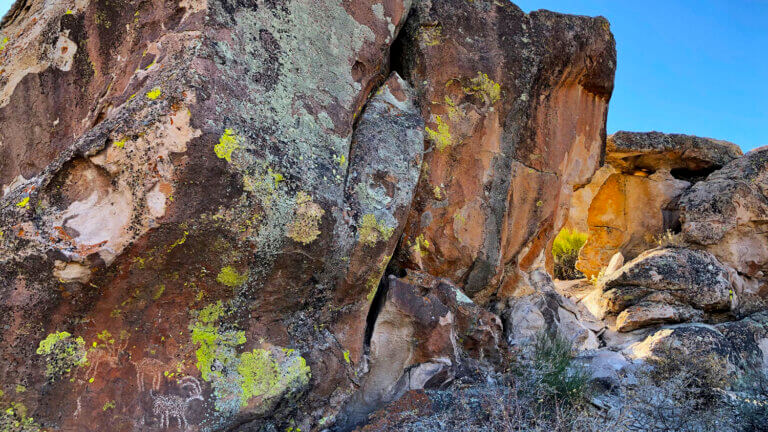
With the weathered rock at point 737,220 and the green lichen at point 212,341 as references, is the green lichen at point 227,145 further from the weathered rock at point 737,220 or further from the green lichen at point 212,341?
the weathered rock at point 737,220

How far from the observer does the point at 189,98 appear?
2.39m

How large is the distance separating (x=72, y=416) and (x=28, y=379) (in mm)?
243

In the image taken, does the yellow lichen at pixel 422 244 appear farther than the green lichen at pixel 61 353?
Yes

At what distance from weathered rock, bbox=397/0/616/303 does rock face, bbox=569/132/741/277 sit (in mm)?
3420

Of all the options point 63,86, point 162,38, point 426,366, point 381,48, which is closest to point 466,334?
point 426,366

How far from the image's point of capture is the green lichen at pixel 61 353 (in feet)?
7.36

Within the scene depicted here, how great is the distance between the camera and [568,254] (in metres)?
9.30

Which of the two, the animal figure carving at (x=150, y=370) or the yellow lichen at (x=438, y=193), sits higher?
the yellow lichen at (x=438, y=193)

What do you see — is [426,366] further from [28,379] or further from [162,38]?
[162,38]

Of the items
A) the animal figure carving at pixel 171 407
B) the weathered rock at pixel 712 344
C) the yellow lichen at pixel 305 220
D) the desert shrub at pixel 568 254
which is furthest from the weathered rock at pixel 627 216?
the animal figure carving at pixel 171 407

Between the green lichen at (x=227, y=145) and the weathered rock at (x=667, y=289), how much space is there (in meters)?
4.38

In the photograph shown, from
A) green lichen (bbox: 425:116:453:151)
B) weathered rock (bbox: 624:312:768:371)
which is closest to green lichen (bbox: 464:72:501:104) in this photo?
green lichen (bbox: 425:116:453:151)

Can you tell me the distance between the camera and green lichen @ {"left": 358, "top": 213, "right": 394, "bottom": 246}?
116 inches

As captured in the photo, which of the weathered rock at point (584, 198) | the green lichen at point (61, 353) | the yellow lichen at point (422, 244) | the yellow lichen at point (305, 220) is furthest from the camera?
the weathered rock at point (584, 198)
